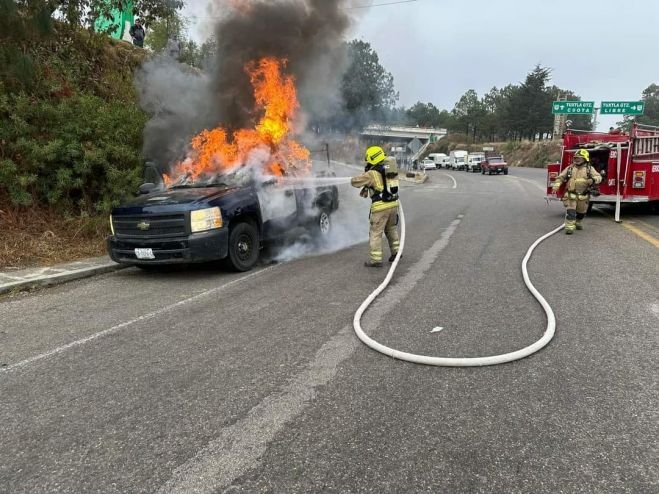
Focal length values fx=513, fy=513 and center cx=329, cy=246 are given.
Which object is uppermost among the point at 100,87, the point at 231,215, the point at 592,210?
the point at 100,87

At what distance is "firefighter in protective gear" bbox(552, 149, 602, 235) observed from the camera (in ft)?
31.9

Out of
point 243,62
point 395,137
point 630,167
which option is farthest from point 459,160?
point 243,62

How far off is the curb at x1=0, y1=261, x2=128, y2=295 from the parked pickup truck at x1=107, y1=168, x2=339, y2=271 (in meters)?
0.65

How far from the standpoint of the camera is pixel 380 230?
7.34 metres

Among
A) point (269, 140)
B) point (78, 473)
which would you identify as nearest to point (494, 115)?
point (269, 140)

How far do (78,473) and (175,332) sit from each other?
2114 millimetres

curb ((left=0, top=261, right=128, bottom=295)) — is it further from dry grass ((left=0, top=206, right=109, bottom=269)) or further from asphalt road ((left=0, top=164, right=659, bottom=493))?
dry grass ((left=0, top=206, right=109, bottom=269))

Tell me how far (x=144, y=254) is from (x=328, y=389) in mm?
4222

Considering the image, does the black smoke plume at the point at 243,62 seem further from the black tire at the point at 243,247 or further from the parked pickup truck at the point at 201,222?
the black tire at the point at 243,247

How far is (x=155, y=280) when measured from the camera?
6.91 metres

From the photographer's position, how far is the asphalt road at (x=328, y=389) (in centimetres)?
249

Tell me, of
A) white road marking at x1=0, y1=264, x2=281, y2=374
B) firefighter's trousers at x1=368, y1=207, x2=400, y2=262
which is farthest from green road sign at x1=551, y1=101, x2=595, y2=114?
white road marking at x1=0, y1=264, x2=281, y2=374

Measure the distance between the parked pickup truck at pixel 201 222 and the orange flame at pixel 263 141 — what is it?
0.44 metres

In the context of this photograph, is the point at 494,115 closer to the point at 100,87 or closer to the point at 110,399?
the point at 100,87
